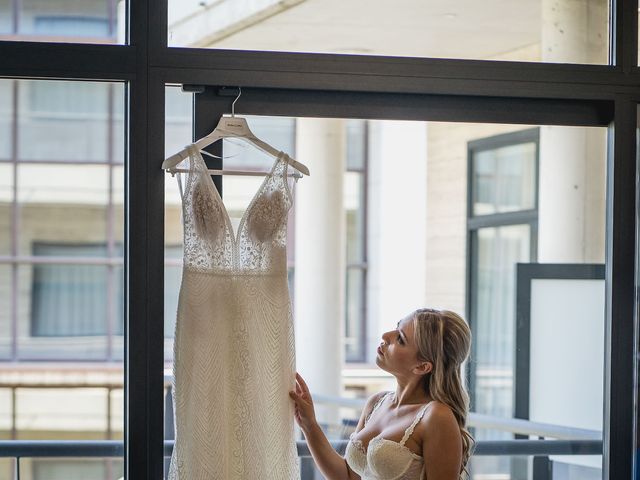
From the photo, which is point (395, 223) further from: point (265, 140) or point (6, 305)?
point (6, 305)

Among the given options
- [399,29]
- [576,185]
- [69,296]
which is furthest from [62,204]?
[576,185]

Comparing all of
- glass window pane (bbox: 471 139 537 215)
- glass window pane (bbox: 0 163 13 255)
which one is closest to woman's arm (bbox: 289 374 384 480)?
glass window pane (bbox: 471 139 537 215)

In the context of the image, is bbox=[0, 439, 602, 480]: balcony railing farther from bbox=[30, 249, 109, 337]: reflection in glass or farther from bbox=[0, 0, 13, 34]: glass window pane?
bbox=[0, 0, 13, 34]: glass window pane

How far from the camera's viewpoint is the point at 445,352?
262 cm

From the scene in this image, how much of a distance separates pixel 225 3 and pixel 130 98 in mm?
405

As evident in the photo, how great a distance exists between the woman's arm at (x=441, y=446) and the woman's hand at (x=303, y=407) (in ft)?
1.05

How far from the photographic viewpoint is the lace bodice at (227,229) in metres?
2.52

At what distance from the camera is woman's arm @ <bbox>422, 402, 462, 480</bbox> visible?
251cm

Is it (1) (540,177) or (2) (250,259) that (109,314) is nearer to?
(2) (250,259)

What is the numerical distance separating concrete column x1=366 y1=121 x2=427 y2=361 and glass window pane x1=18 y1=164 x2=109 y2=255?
83cm

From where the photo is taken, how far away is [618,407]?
2994 millimetres

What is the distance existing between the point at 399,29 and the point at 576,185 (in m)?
0.76

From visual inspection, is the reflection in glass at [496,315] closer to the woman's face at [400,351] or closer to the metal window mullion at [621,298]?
the metal window mullion at [621,298]

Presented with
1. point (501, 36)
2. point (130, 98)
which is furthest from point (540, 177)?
point (130, 98)
